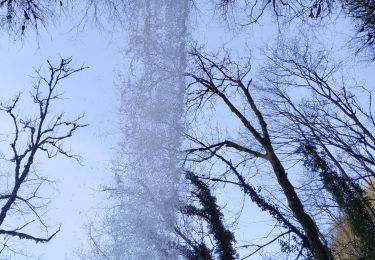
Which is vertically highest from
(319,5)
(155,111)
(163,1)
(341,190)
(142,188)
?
(155,111)

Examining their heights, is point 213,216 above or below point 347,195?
above

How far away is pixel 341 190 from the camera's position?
10141 millimetres

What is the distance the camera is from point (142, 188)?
15.5 meters

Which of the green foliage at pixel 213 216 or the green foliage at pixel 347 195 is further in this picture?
the green foliage at pixel 213 216

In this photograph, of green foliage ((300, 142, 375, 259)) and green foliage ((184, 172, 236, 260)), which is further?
green foliage ((184, 172, 236, 260))

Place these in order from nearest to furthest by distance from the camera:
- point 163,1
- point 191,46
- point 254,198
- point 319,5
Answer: point 319,5 → point 163,1 → point 191,46 → point 254,198

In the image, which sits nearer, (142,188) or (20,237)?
(20,237)

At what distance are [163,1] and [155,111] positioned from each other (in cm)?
994

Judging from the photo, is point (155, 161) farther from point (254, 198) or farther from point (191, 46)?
point (191, 46)

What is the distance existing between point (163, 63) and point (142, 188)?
5.14m

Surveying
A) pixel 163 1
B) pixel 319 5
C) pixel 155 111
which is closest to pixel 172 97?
pixel 155 111

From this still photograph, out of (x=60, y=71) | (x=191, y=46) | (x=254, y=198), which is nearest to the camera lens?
(x=191, y=46)

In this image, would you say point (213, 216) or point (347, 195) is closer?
point (347, 195)

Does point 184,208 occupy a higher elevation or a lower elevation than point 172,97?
lower
